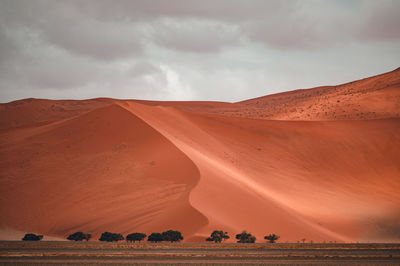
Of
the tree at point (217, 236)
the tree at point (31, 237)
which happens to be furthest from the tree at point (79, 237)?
the tree at point (217, 236)

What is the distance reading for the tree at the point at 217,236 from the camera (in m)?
19.6

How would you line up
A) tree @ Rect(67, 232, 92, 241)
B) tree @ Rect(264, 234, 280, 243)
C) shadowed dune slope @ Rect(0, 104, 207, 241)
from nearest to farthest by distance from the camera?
tree @ Rect(264, 234, 280, 243)
tree @ Rect(67, 232, 92, 241)
shadowed dune slope @ Rect(0, 104, 207, 241)

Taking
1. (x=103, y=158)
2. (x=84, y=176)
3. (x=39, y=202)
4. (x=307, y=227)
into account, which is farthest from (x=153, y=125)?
(x=307, y=227)

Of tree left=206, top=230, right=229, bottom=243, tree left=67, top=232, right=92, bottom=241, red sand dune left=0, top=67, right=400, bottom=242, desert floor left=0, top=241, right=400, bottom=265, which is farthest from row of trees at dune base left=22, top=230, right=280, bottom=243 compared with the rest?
tree left=67, top=232, right=92, bottom=241

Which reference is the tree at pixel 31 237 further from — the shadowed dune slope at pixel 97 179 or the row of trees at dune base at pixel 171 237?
the row of trees at dune base at pixel 171 237

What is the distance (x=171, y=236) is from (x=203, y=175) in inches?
300

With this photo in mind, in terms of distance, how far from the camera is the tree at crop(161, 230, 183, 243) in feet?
65.3

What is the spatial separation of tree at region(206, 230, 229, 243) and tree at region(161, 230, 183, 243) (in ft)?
4.37

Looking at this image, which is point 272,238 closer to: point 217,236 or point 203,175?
point 217,236

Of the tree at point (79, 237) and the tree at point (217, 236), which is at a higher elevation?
the tree at point (79, 237)

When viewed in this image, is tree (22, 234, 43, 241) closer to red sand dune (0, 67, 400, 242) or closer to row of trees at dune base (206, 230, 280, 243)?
red sand dune (0, 67, 400, 242)

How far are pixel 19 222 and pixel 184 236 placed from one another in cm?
1139

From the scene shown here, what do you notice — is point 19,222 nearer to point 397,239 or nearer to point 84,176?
point 84,176

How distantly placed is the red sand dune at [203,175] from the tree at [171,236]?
687 millimetres
